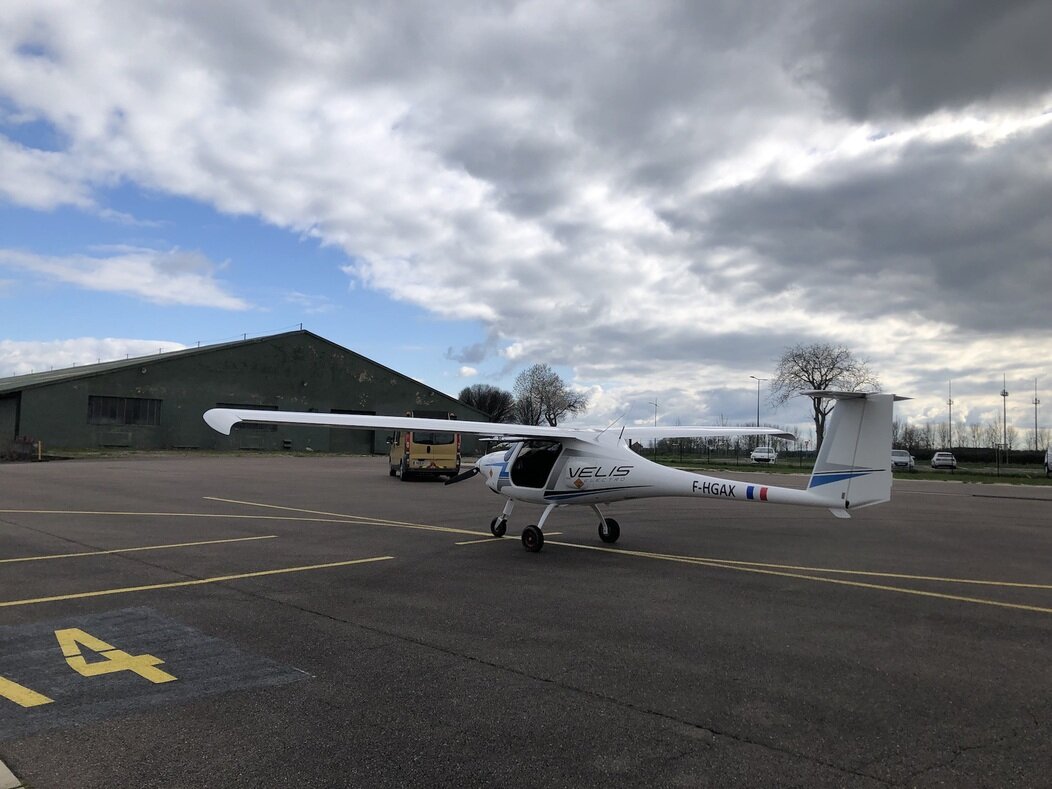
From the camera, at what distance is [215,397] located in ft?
180

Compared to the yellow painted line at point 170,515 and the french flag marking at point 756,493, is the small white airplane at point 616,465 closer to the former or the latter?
the french flag marking at point 756,493

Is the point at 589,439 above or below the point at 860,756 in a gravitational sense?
above

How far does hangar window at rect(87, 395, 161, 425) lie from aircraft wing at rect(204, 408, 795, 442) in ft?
147

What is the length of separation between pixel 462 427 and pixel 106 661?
6650mm

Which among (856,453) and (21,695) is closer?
(21,695)

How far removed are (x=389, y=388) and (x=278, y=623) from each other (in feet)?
192

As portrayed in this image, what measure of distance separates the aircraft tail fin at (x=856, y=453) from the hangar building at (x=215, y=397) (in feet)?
119

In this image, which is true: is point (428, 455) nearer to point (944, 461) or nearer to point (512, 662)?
point (512, 662)

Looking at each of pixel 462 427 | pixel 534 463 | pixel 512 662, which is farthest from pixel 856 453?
pixel 512 662

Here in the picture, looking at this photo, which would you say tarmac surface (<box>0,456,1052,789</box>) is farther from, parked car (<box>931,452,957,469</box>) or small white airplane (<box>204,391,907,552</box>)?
parked car (<box>931,452,957,469</box>)

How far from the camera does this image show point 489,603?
7809mm

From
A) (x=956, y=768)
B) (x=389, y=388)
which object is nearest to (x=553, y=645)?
(x=956, y=768)

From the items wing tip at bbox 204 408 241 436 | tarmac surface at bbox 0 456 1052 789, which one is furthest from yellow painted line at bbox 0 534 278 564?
wing tip at bbox 204 408 241 436

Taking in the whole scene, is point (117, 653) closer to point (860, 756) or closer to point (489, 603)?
point (489, 603)
